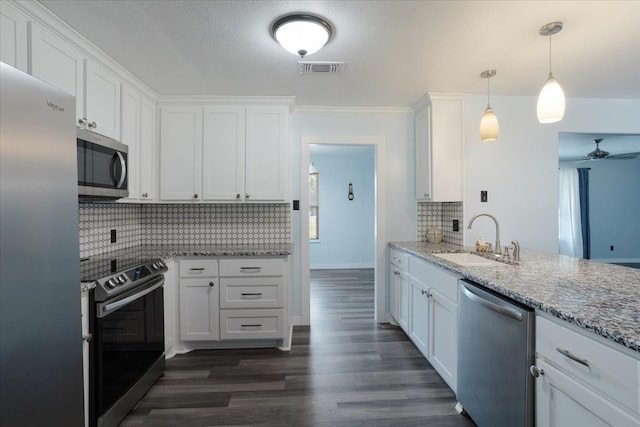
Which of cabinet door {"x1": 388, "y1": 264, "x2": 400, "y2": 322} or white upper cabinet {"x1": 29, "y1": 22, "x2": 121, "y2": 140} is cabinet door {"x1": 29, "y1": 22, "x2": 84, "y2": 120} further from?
cabinet door {"x1": 388, "y1": 264, "x2": 400, "y2": 322}

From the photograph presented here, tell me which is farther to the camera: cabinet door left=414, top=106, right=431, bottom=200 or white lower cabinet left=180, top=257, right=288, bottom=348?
cabinet door left=414, top=106, right=431, bottom=200

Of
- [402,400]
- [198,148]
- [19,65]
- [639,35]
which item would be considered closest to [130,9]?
[19,65]

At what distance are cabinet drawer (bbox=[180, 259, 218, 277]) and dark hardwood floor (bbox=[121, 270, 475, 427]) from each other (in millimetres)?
698

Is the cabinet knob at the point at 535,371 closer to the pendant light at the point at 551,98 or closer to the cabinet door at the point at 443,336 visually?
the cabinet door at the point at 443,336

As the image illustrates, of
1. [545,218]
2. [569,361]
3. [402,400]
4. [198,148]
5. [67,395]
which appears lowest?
[402,400]

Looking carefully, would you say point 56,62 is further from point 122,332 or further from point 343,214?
point 343,214

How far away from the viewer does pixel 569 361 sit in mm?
1092

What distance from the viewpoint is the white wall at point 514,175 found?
294 centimetres

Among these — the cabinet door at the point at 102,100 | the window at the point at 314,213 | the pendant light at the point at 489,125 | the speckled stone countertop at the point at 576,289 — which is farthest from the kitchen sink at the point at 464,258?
the window at the point at 314,213

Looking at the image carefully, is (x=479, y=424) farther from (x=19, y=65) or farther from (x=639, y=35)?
(x=19, y=65)

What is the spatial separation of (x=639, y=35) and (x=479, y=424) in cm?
251

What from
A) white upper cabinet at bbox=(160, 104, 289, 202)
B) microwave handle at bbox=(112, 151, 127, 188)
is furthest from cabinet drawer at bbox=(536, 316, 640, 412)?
microwave handle at bbox=(112, 151, 127, 188)

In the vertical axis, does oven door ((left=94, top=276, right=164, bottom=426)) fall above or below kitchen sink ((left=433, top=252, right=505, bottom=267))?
below

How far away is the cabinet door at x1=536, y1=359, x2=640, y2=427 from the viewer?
0.93 m
